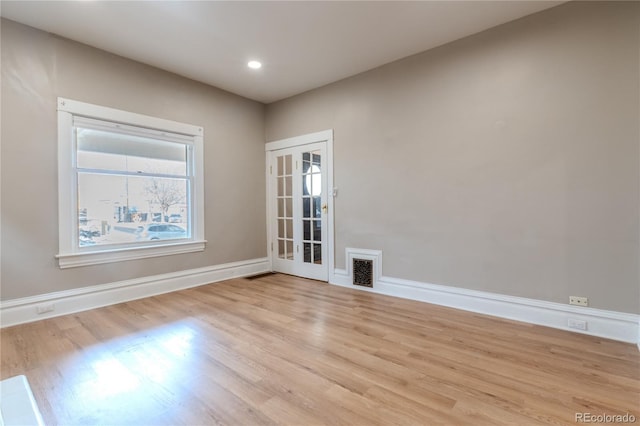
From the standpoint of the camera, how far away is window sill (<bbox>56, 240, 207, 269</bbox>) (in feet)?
10.1

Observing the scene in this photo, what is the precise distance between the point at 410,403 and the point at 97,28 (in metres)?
4.19

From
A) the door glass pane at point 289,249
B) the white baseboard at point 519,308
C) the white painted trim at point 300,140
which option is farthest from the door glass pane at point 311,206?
the white baseboard at point 519,308

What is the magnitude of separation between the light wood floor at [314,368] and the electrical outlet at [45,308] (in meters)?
0.14

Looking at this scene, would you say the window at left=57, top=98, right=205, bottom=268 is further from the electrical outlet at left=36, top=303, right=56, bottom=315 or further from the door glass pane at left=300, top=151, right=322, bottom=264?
the door glass pane at left=300, top=151, right=322, bottom=264

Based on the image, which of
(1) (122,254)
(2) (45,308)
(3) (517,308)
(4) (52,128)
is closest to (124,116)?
(4) (52,128)

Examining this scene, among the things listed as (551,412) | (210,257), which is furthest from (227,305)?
(551,412)

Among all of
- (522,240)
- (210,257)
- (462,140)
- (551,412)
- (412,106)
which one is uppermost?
(412,106)

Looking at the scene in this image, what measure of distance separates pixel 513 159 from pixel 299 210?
115 inches

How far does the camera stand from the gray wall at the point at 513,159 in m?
2.40

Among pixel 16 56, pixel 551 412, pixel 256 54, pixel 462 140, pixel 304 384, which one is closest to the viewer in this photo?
pixel 551 412

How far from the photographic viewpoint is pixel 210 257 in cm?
434

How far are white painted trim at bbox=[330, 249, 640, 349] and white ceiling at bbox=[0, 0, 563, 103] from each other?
2521mm

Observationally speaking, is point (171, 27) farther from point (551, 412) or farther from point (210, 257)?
point (551, 412)

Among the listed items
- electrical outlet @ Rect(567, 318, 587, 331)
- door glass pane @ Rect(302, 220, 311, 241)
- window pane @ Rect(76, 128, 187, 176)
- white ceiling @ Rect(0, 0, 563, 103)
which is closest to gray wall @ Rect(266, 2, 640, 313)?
electrical outlet @ Rect(567, 318, 587, 331)
